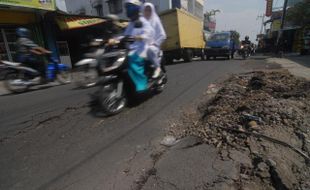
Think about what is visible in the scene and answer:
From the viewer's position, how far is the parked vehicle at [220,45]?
57.7ft

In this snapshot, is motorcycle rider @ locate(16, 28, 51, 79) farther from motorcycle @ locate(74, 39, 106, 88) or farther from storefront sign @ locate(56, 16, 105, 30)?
storefront sign @ locate(56, 16, 105, 30)

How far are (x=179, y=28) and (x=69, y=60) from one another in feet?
26.6

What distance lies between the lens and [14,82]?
7.57 m

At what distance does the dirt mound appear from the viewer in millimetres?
2416

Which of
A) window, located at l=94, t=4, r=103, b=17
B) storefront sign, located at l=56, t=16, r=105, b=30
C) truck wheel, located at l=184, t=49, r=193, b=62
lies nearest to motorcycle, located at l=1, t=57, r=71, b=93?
storefront sign, located at l=56, t=16, r=105, b=30

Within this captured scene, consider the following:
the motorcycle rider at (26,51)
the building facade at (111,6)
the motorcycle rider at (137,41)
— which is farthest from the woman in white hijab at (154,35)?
the building facade at (111,6)

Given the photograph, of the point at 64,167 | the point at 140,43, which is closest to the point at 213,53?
the point at 140,43

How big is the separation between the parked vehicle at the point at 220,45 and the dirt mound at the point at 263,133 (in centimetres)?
1317

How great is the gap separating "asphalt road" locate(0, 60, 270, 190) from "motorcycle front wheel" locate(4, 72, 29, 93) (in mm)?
2171

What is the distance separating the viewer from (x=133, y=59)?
457 centimetres

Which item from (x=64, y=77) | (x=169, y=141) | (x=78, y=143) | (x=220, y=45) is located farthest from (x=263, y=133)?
(x=220, y=45)

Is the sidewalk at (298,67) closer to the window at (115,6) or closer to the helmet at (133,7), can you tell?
the helmet at (133,7)

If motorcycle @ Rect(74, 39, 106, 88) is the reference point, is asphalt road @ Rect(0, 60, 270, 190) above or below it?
below

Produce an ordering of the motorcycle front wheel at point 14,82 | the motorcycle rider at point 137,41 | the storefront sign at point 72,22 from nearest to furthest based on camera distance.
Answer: the motorcycle rider at point 137,41
the motorcycle front wheel at point 14,82
the storefront sign at point 72,22
